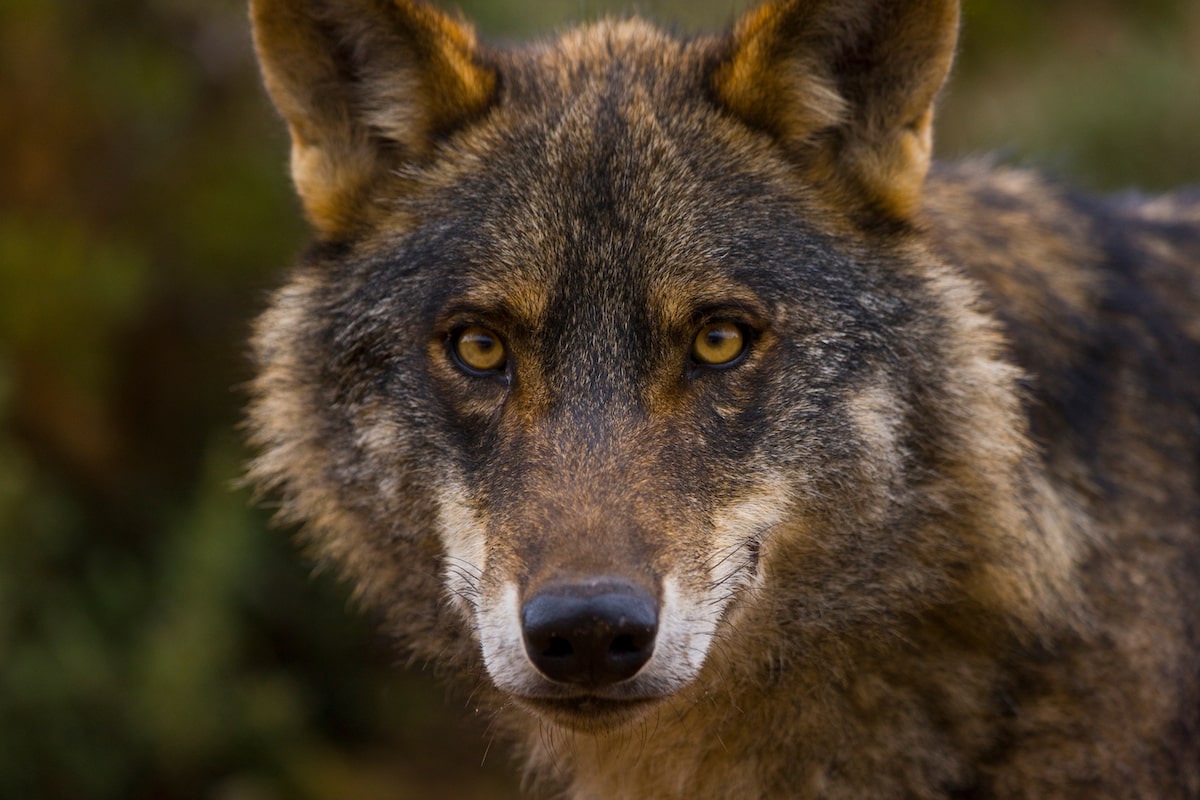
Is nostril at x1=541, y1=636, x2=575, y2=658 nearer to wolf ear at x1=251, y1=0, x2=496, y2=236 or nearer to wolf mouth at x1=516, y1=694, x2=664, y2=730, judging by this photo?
wolf mouth at x1=516, y1=694, x2=664, y2=730

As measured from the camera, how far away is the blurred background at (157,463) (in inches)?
278

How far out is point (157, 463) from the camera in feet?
27.0

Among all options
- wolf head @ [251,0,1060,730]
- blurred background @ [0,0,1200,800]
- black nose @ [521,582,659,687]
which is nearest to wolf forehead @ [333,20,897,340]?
wolf head @ [251,0,1060,730]

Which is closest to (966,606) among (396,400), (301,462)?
(396,400)

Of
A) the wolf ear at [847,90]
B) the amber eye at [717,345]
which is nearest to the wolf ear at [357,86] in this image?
the wolf ear at [847,90]

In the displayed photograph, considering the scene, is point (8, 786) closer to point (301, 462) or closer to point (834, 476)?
point (301, 462)

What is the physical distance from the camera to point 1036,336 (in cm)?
397

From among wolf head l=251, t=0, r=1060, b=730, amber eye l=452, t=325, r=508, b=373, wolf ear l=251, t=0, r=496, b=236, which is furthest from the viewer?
wolf ear l=251, t=0, r=496, b=236

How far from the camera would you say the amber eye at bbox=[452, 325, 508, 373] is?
12.0 ft

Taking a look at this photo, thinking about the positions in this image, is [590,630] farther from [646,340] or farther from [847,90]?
[847,90]

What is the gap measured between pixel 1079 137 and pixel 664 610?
340 inches

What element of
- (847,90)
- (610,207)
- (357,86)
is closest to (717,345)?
(610,207)

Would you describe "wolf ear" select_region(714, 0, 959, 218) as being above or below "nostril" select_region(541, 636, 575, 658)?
above

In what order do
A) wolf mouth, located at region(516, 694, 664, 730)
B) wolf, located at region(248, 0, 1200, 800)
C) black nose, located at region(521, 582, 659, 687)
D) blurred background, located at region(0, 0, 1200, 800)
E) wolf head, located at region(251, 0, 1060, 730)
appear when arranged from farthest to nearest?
blurred background, located at region(0, 0, 1200, 800)
wolf, located at region(248, 0, 1200, 800)
wolf head, located at region(251, 0, 1060, 730)
wolf mouth, located at region(516, 694, 664, 730)
black nose, located at region(521, 582, 659, 687)
